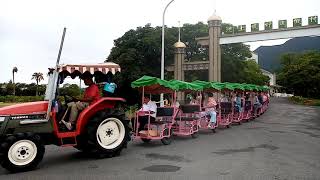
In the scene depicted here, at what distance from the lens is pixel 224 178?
27.7 feet

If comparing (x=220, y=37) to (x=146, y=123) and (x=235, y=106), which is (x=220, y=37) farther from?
(x=146, y=123)

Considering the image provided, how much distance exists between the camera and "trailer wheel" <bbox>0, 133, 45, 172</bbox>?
28.9 feet

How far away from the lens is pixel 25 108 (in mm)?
9586

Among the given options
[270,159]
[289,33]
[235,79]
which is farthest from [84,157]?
[235,79]

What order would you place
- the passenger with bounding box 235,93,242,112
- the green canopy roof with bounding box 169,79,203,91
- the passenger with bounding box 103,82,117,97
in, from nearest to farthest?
the passenger with bounding box 103,82,117,97 < the green canopy roof with bounding box 169,79,203,91 < the passenger with bounding box 235,93,242,112

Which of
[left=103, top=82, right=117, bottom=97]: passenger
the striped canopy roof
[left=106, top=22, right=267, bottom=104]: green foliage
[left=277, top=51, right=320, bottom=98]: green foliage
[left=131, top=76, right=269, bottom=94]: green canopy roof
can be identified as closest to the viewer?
the striped canopy roof

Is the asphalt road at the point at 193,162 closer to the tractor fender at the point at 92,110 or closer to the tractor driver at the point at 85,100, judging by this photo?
the tractor fender at the point at 92,110

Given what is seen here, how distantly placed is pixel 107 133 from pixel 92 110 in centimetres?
75

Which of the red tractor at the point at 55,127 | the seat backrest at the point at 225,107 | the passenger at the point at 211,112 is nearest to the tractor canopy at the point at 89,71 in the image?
the red tractor at the point at 55,127

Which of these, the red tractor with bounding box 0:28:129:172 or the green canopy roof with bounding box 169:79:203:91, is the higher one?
the green canopy roof with bounding box 169:79:203:91

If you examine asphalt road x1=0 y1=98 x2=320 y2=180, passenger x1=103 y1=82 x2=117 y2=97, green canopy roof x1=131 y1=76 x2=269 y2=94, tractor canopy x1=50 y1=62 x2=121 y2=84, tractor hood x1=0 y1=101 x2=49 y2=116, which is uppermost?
tractor canopy x1=50 y1=62 x2=121 y2=84

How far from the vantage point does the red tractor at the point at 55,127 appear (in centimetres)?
900

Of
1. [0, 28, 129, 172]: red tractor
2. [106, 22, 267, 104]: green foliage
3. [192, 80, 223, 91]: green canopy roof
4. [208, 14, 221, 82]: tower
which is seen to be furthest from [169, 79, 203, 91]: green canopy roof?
[106, 22, 267, 104]: green foliage

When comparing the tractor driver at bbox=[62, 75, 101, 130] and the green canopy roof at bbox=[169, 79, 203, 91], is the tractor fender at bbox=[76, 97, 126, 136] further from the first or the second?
the green canopy roof at bbox=[169, 79, 203, 91]
